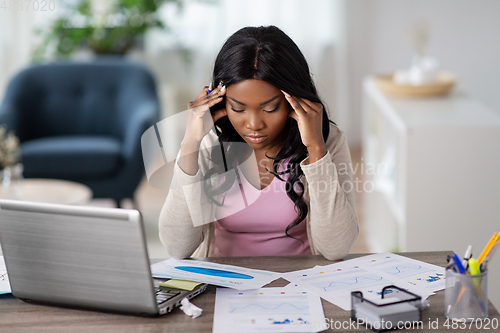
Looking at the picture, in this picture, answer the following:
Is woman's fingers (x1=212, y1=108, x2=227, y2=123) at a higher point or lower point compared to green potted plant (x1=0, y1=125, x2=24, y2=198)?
higher

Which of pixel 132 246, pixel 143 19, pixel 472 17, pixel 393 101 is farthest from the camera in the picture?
pixel 472 17

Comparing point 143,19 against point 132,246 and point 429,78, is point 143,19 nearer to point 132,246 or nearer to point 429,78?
point 429,78

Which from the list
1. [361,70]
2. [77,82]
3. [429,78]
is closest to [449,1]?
[361,70]

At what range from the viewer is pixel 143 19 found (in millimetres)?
3445

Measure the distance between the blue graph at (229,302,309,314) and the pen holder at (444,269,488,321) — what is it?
0.19 meters

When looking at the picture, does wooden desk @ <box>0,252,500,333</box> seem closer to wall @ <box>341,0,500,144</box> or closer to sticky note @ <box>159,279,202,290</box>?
sticky note @ <box>159,279,202,290</box>

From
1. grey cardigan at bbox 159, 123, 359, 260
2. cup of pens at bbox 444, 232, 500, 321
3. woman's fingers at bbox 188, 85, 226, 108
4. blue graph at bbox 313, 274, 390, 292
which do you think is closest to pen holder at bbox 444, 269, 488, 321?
cup of pens at bbox 444, 232, 500, 321

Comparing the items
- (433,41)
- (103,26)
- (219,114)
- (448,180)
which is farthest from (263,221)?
(433,41)

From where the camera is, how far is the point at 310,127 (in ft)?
3.31

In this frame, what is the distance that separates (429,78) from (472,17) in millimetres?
1802

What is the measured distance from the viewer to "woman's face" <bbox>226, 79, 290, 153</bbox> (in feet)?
3.20

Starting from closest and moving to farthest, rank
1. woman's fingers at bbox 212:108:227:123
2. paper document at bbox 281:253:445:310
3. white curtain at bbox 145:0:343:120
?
paper document at bbox 281:253:445:310 → woman's fingers at bbox 212:108:227:123 → white curtain at bbox 145:0:343:120

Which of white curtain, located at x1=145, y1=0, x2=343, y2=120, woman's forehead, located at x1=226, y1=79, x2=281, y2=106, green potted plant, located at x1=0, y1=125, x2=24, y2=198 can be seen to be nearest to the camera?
woman's forehead, located at x1=226, y1=79, x2=281, y2=106

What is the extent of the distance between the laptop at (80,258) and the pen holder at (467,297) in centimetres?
37
